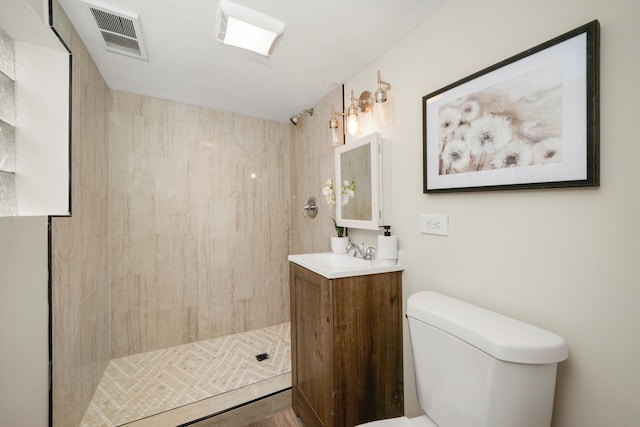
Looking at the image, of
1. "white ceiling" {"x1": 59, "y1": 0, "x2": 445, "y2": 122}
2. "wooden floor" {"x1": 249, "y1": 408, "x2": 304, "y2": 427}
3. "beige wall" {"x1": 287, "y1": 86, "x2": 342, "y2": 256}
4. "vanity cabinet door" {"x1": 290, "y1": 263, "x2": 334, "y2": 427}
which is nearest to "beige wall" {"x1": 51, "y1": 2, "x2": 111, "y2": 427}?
"white ceiling" {"x1": 59, "y1": 0, "x2": 445, "y2": 122}

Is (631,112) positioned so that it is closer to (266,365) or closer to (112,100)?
(266,365)

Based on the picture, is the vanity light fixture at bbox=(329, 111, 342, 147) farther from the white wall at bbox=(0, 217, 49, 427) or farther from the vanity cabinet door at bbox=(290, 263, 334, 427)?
the white wall at bbox=(0, 217, 49, 427)

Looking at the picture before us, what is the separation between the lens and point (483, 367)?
0.80 metres

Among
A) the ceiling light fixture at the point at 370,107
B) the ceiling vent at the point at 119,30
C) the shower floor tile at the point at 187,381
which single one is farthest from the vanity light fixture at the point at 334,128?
the shower floor tile at the point at 187,381

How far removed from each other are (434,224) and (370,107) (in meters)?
0.89

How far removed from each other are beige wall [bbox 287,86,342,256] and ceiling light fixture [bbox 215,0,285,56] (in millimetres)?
739

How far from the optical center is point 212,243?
2.53 meters

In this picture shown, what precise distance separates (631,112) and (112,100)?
3043mm

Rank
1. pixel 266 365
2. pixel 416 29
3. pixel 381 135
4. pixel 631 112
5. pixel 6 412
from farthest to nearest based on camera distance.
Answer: pixel 266 365, pixel 381 135, pixel 416 29, pixel 6 412, pixel 631 112

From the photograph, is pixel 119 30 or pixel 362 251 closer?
pixel 119 30

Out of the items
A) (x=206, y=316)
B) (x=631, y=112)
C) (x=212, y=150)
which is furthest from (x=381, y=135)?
(x=206, y=316)

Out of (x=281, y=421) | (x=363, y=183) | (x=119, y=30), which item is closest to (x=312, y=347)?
(x=281, y=421)

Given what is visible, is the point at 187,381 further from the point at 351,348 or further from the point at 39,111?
the point at 39,111

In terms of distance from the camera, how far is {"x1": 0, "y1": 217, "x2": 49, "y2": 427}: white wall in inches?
33.3
